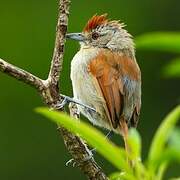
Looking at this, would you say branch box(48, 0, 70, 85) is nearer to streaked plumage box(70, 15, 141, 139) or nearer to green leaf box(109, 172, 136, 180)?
green leaf box(109, 172, 136, 180)

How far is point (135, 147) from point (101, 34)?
4.90 m

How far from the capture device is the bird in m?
6.07

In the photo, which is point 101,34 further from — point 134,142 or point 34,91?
point 34,91

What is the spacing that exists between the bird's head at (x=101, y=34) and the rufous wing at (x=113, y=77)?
0.61m

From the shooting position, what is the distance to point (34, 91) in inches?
519

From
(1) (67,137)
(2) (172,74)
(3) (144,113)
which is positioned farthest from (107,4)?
(2) (172,74)

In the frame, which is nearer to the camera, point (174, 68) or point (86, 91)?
point (174, 68)

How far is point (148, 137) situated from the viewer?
1257 centimetres

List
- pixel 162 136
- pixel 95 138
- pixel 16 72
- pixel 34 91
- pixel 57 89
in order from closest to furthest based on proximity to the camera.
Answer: pixel 95 138
pixel 162 136
pixel 16 72
pixel 57 89
pixel 34 91

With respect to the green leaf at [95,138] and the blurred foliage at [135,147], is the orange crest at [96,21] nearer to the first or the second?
the blurred foliage at [135,147]

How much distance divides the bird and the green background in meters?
5.61

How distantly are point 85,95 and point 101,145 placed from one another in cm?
403

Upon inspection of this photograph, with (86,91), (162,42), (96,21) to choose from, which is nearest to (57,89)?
(162,42)

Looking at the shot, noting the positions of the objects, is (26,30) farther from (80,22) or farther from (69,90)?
(69,90)
